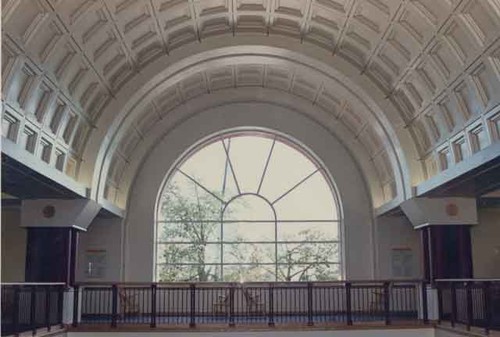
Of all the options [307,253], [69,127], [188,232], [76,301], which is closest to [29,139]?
[69,127]

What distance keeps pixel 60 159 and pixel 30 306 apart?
10.6 feet

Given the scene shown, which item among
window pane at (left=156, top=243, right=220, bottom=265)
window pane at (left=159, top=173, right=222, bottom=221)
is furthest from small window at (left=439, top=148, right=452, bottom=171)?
window pane at (left=156, top=243, right=220, bottom=265)

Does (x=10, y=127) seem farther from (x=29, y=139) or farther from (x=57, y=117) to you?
(x=57, y=117)

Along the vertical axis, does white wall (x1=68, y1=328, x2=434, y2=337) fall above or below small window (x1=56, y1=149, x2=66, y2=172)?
below

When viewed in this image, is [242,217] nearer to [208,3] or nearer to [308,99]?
[308,99]

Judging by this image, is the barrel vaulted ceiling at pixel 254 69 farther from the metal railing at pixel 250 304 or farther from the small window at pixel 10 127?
the metal railing at pixel 250 304

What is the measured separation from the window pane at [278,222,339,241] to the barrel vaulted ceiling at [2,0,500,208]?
2.14 m

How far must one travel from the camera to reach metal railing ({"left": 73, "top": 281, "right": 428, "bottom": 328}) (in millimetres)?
12531

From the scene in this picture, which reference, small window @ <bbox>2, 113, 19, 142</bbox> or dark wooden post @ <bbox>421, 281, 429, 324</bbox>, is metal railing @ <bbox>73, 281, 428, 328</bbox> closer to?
dark wooden post @ <bbox>421, 281, 429, 324</bbox>

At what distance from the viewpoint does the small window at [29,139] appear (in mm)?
9944

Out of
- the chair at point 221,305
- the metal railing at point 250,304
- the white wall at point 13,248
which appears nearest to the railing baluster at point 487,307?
the metal railing at point 250,304

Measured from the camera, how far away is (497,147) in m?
8.79

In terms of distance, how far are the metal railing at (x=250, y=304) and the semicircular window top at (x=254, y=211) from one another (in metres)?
1.39

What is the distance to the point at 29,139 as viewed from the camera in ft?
33.6
